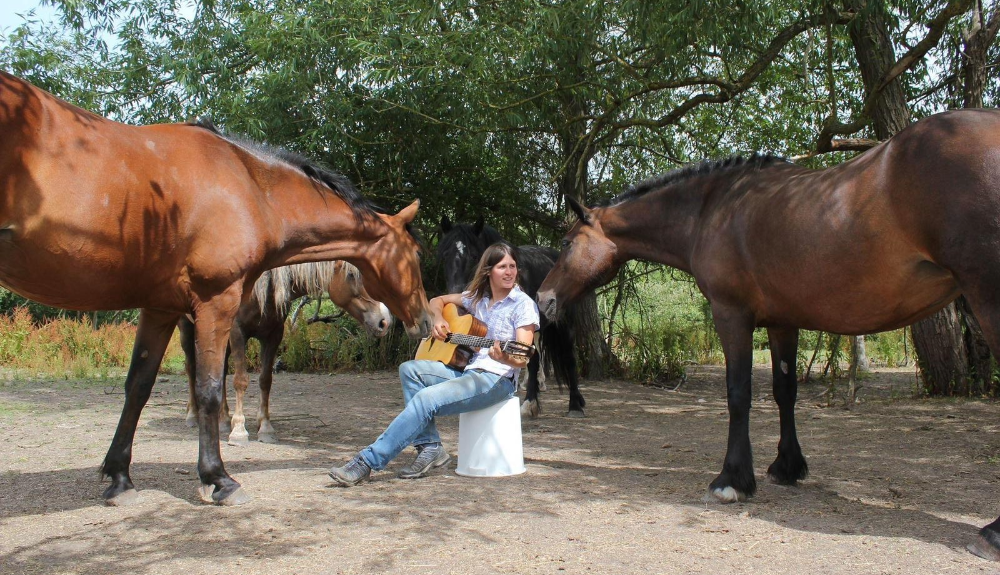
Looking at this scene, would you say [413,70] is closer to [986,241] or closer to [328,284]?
[328,284]

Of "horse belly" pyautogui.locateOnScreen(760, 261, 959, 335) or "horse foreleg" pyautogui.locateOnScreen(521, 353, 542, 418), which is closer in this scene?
"horse belly" pyautogui.locateOnScreen(760, 261, 959, 335)

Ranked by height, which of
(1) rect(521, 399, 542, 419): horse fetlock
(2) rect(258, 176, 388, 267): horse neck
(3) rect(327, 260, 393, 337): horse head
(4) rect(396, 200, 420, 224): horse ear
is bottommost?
(1) rect(521, 399, 542, 419): horse fetlock

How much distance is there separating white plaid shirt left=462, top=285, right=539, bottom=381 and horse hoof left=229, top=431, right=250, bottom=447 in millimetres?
2352

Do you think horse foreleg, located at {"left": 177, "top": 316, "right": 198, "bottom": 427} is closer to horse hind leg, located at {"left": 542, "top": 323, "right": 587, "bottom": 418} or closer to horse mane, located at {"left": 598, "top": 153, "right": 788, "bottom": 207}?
horse hind leg, located at {"left": 542, "top": 323, "right": 587, "bottom": 418}

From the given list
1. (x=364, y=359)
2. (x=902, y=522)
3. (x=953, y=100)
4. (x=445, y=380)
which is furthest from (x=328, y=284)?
(x=953, y=100)

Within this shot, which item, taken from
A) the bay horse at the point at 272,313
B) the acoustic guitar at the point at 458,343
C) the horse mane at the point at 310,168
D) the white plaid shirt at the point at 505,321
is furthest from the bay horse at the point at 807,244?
the bay horse at the point at 272,313

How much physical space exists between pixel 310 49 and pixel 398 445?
5.57 m

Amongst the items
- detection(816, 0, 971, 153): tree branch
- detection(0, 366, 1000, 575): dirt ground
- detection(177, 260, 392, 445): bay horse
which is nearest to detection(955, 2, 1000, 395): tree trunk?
detection(816, 0, 971, 153): tree branch

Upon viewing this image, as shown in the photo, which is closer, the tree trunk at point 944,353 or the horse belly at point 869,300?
the horse belly at point 869,300

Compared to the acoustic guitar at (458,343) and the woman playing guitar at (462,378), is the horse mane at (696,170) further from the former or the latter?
the acoustic guitar at (458,343)

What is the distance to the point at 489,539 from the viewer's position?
3535mm

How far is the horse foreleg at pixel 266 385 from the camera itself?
637 centimetres

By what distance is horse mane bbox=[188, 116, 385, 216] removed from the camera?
4734 millimetres

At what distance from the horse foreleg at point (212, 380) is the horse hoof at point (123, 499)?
0.40 m
